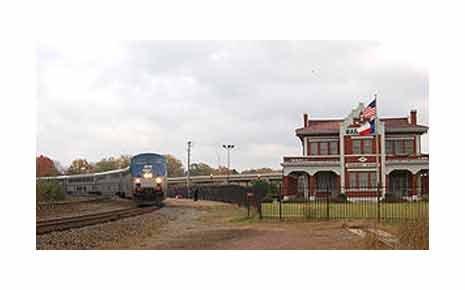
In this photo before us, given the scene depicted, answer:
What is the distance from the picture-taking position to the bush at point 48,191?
2998 centimetres

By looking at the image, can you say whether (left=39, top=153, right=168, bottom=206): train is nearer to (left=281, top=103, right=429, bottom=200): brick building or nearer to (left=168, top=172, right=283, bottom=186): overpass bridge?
(left=281, top=103, right=429, bottom=200): brick building

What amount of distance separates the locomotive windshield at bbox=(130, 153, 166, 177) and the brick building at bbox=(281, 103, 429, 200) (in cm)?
1196

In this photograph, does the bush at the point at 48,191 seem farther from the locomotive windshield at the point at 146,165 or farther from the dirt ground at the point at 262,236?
the dirt ground at the point at 262,236

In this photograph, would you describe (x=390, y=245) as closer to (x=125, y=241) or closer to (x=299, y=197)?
(x=125, y=241)

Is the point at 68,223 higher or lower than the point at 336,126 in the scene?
lower

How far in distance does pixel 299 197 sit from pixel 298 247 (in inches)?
913

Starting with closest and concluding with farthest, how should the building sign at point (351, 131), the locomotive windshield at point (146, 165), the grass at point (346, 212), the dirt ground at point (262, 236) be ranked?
the dirt ground at point (262, 236)
the grass at point (346, 212)
the locomotive windshield at point (146, 165)
the building sign at point (351, 131)

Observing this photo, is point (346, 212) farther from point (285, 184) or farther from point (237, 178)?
point (237, 178)

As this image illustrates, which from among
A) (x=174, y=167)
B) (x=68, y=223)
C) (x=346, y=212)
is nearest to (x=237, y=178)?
(x=174, y=167)

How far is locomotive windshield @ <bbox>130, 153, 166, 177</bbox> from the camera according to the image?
2947 centimetres

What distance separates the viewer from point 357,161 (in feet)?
126

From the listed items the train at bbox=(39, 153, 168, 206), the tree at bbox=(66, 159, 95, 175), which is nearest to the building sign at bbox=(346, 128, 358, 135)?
the train at bbox=(39, 153, 168, 206)

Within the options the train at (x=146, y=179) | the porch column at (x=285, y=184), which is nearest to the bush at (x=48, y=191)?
the train at (x=146, y=179)

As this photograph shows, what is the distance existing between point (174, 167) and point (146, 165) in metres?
68.6
